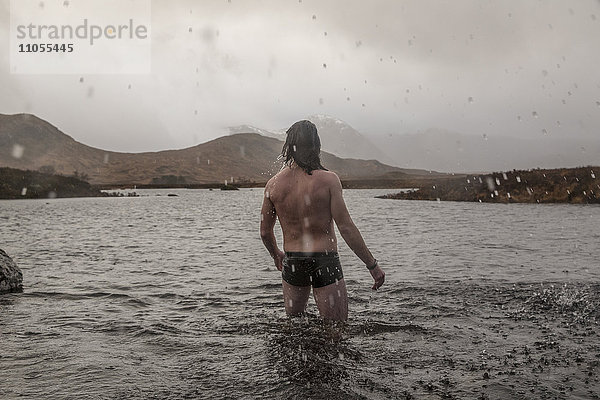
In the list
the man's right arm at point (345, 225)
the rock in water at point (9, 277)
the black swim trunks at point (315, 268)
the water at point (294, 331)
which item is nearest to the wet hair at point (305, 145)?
the man's right arm at point (345, 225)

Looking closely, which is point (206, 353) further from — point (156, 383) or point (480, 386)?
point (480, 386)

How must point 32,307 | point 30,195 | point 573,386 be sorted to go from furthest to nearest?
point 30,195 → point 32,307 → point 573,386

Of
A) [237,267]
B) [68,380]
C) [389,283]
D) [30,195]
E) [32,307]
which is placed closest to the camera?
[68,380]

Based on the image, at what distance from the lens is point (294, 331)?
586 cm

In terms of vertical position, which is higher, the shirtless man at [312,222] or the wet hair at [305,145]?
the wet hair at [305,145]

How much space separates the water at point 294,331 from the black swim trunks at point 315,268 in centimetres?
64


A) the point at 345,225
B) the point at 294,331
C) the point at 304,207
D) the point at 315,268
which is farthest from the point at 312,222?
the point at 294,331

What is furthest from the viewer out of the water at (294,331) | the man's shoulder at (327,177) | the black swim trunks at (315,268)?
the black swim trunks at (315,268)

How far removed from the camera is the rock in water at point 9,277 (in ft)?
29.8

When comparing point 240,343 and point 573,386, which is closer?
point 573,386

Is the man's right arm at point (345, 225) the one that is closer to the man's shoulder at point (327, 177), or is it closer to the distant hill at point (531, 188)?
the man's shoulder at point (327, 177)

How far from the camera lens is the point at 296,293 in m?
5.70

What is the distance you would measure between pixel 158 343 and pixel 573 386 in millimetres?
4709

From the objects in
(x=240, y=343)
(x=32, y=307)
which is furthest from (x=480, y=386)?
(x=32, y=307)
